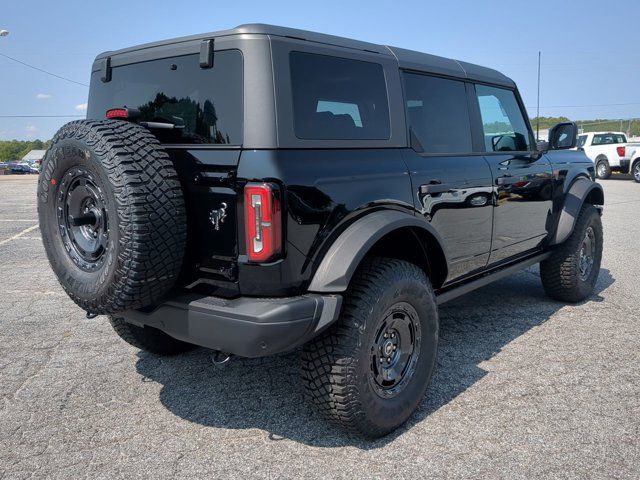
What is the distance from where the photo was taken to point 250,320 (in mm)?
2275

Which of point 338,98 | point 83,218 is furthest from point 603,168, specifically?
point 83,218

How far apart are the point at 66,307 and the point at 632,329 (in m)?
4.76

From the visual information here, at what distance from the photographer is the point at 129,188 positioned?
2.25 meters

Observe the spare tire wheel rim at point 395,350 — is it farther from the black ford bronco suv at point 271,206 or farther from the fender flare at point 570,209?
the fender flare at point 570,209

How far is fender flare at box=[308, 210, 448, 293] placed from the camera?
95.4 inches

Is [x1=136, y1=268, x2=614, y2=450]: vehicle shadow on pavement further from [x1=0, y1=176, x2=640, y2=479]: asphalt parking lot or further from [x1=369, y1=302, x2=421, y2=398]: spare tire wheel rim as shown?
[x1=369, y1=302, x2=421, y2=398]: spare tire wheel rim

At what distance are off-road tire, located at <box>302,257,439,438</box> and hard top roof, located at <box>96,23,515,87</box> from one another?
113cm

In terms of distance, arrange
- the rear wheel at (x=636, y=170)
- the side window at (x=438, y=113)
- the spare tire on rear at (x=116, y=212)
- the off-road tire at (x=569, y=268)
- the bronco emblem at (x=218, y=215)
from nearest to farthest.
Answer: the spare tire on rear at (x=116, y=212)
the bronco emblem at (x=218, y=215)
the side window at (x=438, y=113)
the off-road tire at (x=569, y=268)
the rear wheel at (x=636, y=170)

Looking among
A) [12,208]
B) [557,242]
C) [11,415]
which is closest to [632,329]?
[557,242]

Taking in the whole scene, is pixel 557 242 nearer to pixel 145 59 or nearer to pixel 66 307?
pixel 145 59

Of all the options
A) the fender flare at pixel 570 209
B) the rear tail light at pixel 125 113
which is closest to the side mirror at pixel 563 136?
the fender flare at pixel 570 209

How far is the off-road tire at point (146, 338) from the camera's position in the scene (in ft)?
11.6

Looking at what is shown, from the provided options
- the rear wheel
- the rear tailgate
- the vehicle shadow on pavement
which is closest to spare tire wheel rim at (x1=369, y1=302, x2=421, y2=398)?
the vehicle shadow on pavement

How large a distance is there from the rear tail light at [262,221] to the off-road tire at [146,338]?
1.49 m
